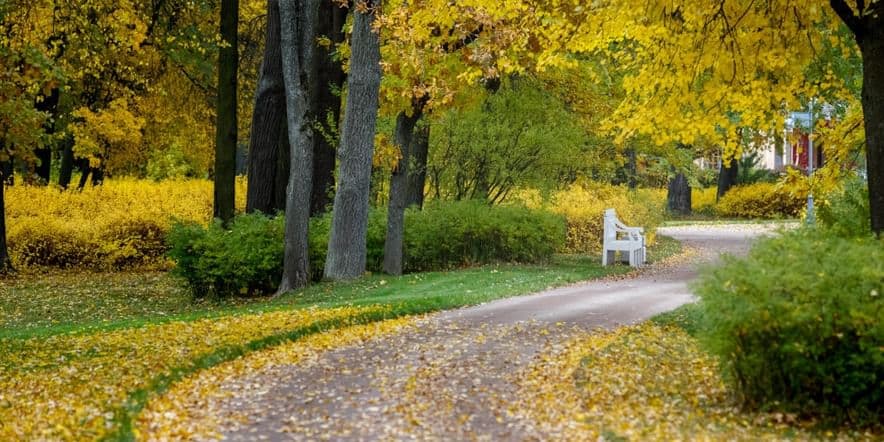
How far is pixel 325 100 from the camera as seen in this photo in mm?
20953

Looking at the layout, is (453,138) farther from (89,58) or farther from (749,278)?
(749,278)

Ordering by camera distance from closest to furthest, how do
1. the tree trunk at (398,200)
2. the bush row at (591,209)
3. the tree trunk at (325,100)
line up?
the tree trunk at (398,200)
the tree trunk at (325,100)
the bush row at (591,209)

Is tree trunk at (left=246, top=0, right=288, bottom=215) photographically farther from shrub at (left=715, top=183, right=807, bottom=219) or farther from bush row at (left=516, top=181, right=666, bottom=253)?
shrub at (left=715, top=183, right=807, bottom=219)

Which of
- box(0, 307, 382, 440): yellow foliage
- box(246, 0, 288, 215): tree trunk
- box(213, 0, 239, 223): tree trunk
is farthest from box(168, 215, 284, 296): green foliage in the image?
box(0, 307, 382, 440): yellow foliage

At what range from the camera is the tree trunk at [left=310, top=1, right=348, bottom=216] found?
2086 centimetres

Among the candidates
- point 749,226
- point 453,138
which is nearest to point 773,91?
point 453,138

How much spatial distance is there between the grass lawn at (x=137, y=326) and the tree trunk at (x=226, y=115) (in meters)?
2.09

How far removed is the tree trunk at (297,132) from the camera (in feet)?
Result: 57.3

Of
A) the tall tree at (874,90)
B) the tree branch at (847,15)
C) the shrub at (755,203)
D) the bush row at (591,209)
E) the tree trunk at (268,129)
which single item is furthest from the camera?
the shrub at (755,203)

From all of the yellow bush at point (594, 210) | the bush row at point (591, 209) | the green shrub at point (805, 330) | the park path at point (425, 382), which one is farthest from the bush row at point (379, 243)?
the green shrub at point (805, 330)

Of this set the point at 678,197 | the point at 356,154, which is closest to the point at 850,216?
the point at 356,154

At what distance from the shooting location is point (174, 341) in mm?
11383

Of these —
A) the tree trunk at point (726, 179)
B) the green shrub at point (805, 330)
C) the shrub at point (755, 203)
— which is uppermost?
the tree trunk at point (726, 179)

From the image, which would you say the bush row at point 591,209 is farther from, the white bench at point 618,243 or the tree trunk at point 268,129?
the tree trunk at point 268,129
